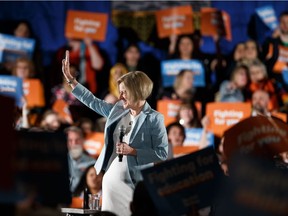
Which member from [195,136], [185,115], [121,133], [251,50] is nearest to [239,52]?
[251,50]

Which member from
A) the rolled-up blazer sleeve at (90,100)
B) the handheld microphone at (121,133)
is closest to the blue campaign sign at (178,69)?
the rolled-up blazer sleeve at (90,100)

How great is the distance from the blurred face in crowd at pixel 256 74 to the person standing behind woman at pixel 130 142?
5.03 meters

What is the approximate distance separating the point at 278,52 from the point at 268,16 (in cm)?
80

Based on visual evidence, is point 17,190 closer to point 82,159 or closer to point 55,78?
point 82,159

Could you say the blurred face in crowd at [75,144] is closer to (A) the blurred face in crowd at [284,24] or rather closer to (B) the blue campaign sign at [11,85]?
(B) the blue campaign sign at [11,85]

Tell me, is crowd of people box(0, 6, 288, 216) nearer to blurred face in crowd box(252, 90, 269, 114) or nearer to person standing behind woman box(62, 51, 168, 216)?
blurred face in crowd box(252, 90, 269, 114)

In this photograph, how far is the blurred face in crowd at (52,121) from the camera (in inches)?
388

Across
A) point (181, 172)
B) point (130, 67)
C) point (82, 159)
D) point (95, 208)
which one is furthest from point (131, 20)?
point (181, 172)

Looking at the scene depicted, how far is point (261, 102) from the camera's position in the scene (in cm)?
1025

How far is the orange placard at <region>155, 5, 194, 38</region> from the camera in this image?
1166cm

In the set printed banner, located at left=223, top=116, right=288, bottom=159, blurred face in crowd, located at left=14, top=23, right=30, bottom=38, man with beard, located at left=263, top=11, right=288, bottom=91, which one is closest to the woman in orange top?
man with beard, located at left=263, top=11, right=288, bottom=91

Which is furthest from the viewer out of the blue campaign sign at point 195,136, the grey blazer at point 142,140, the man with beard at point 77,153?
the blue campaign sign at point 195,136

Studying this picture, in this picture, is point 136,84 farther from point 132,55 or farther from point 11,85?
point 132,55

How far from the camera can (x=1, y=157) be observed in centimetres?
360
